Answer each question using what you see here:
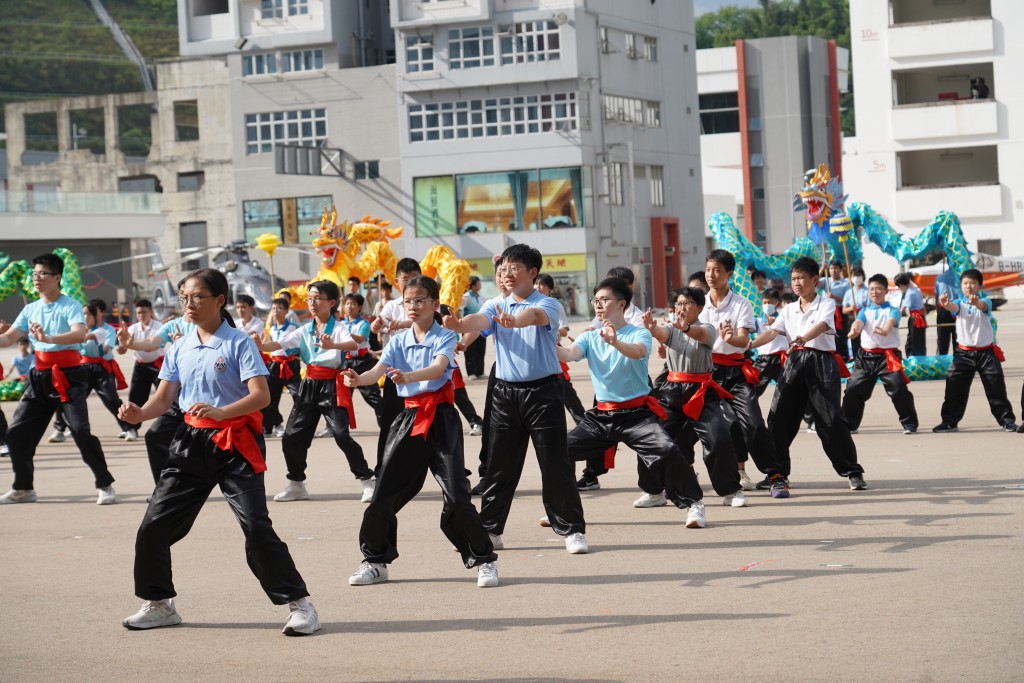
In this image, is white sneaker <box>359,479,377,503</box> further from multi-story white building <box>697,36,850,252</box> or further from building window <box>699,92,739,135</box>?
building window <box>699,92,739,135</box>

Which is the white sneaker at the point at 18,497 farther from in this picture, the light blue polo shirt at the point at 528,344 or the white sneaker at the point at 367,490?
the light blue polo shirt at the point at 528,344

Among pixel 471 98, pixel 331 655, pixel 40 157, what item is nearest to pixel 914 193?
pixel 471 98

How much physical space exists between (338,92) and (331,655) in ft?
162

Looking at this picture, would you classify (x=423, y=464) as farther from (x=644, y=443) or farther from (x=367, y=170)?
(x=367, y=170)

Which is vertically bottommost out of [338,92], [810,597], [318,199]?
[810,597]

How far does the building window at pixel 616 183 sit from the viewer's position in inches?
2000

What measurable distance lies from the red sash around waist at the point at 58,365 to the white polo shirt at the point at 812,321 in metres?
5.41

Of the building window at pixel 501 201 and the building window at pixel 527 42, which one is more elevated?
the building window at pixel 527 42

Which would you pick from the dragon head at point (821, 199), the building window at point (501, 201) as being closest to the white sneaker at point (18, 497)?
the dragon head at point (821, 199)

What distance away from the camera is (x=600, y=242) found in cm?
5066

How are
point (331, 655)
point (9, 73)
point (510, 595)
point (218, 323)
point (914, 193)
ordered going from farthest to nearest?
point (9, 73)
point (914, 193)
point (510, 595)
point (218, 323)
point (331, 655)

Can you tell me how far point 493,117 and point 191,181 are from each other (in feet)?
59.4

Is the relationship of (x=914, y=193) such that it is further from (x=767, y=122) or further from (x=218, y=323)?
(x=218, y=323)

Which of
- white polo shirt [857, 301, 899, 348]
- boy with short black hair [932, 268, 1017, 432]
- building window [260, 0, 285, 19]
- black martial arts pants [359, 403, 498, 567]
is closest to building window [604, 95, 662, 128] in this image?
building window [260, 0, 285, 19]
